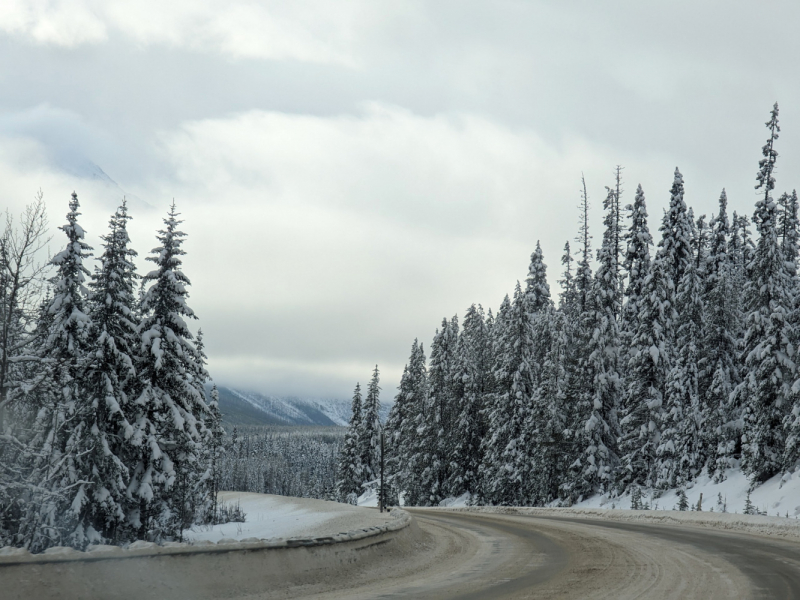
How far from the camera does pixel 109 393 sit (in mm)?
28016

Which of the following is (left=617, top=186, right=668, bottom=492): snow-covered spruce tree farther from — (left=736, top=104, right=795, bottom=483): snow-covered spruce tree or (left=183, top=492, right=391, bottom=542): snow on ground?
(left=183, top=492, right=391, bottom=542): snow on ground

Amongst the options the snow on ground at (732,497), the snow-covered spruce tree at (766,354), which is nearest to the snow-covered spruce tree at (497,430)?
the snow on ground at (732,497)

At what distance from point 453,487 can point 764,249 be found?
35.9 metres

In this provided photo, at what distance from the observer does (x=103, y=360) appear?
28.2 meters

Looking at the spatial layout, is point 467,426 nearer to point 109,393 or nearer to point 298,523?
point 298,523

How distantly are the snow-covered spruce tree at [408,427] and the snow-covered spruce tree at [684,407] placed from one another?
28880 millimetres

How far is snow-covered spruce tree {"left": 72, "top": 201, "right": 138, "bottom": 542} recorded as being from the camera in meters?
27.4

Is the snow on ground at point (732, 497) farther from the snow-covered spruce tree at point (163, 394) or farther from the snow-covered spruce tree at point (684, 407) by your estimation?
the snow-covered spruce tree at point (163, 394)

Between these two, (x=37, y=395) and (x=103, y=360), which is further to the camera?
(x=103, y=360)

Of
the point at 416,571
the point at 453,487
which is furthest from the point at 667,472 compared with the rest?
the point at 416,571

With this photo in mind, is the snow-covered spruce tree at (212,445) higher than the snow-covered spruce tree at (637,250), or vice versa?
the snow-covered spruce tree at (637,250)

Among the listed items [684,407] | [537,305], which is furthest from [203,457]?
[684,407]

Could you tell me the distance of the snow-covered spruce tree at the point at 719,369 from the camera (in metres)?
37.0

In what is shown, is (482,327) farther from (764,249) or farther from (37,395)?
(37,395)
